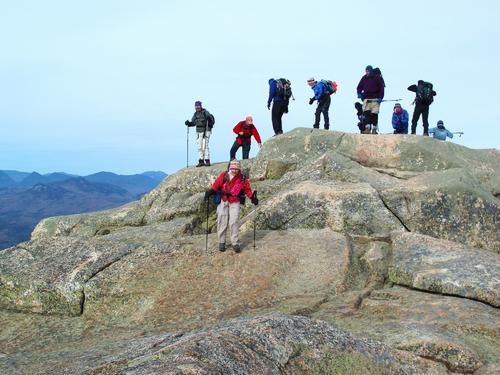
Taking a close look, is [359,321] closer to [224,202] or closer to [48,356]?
[224,202]

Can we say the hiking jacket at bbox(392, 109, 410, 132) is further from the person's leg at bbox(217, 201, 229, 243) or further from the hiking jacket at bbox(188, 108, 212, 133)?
the person's leg at bbox(217, 201, 229, 243)

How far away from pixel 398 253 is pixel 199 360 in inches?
433

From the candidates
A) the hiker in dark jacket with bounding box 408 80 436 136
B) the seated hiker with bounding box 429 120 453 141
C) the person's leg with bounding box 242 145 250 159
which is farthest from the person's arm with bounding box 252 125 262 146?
the seated hiker with bounding box 429 120 453 141

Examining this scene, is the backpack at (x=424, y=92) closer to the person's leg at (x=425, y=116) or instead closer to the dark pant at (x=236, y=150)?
the person's leg at (x=425, y=116)

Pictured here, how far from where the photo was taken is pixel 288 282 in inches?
636

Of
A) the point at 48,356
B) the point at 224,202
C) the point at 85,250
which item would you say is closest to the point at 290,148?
the point at 224,202

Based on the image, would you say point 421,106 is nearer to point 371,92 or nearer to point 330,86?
point 371,92

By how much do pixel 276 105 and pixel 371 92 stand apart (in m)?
5.82

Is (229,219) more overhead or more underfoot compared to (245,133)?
more underfoot

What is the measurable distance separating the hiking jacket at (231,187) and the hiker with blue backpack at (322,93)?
14374 millimetres

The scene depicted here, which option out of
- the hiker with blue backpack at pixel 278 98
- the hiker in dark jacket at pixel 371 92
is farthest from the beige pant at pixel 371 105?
the hiker with blue backpack at pixel 278 98

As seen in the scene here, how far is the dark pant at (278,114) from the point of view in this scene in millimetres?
31391

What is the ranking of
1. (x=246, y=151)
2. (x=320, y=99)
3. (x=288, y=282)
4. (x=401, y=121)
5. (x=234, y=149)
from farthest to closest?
(x=401, y=121)
(x=320, y=99)
(x=246, y=151)
(x=234, y=149)
(x=288, y=282)

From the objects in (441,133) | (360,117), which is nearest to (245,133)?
(360,117)
